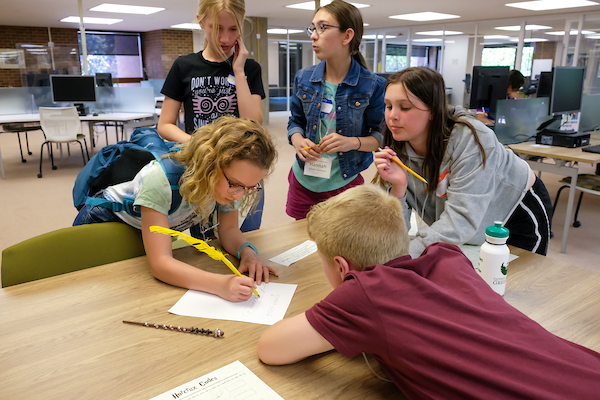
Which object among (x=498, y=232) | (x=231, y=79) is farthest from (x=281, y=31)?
(x=498, y=232)

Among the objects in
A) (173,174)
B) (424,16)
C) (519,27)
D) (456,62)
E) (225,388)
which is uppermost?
(424,16)

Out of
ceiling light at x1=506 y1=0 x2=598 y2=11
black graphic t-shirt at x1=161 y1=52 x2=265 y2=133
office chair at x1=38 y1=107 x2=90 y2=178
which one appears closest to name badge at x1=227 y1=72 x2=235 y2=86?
black graphic t-shirt at x1=161 y1=52 x2=265 y2=133

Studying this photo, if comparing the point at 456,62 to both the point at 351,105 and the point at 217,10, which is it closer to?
the point at 351,105

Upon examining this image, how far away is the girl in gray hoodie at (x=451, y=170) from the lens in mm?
1404

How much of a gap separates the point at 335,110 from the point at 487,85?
3.15m

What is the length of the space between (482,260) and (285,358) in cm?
64

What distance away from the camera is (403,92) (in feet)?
4.69

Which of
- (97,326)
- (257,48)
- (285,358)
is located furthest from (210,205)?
(257,48)

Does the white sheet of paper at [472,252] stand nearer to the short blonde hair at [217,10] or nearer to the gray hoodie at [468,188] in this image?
the gray hoodie at [468,188]

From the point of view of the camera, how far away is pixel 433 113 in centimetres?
145

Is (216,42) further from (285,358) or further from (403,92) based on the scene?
(285,358)

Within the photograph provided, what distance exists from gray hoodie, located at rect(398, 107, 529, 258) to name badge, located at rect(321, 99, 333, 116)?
22.4 inches

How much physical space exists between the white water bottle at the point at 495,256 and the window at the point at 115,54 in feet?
47.8

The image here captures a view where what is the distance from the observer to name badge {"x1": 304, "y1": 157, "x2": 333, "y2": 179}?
6.48 ft
